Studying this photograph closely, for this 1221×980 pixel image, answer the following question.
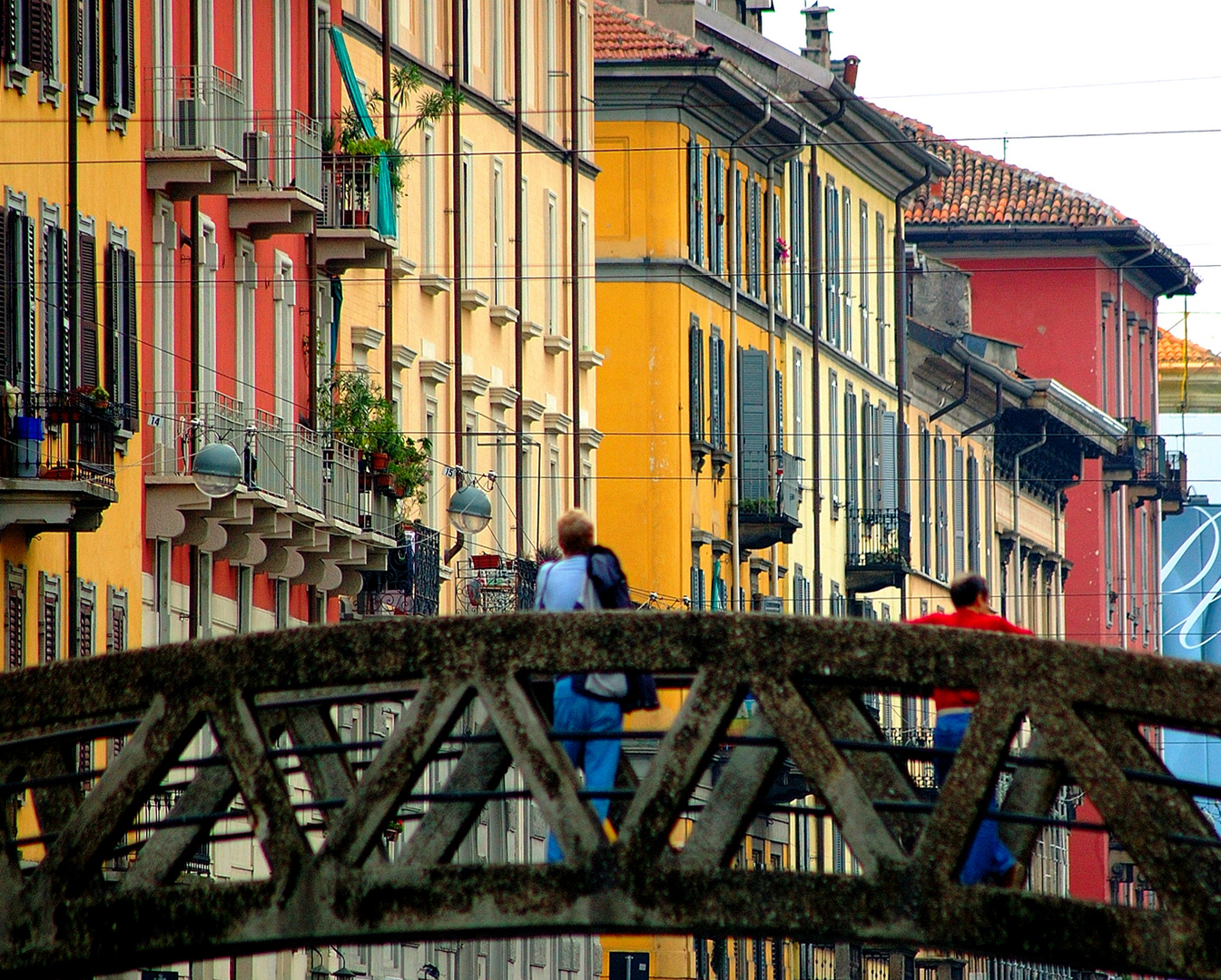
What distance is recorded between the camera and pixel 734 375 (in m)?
63.0

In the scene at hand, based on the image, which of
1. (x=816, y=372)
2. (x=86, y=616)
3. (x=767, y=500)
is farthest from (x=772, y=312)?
(x=86, y=616)

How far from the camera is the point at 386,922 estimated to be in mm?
20531

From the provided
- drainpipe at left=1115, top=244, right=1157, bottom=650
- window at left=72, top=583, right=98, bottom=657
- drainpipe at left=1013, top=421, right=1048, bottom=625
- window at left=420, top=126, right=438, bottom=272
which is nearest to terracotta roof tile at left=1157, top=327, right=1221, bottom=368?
drainpipe at left=1115, top=244, right=1157, bottom=650

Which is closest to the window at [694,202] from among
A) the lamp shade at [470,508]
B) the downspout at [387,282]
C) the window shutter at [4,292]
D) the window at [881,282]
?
the window at [881,282]

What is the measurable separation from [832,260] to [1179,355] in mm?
36358

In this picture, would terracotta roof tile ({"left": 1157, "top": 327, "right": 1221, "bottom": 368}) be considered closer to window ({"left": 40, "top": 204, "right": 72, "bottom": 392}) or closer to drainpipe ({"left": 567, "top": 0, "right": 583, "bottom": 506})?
drainpipe ({"left": 567, "top": 0, "right": 583, "bottom": 506})

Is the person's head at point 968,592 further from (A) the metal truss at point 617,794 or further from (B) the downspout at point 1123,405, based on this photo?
(B) the downspout at point 1123,405

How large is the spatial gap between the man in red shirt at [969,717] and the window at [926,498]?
182ft

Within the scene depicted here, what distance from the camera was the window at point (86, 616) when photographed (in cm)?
3678

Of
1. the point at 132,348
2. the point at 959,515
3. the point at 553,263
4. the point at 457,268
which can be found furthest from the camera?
the point at 959,515

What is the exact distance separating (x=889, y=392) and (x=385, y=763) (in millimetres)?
55378

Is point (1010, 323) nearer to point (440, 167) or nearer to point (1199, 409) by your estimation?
point (1199, 409)

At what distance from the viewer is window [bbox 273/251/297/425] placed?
4378 cm

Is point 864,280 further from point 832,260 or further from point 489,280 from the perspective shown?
point 489,280
